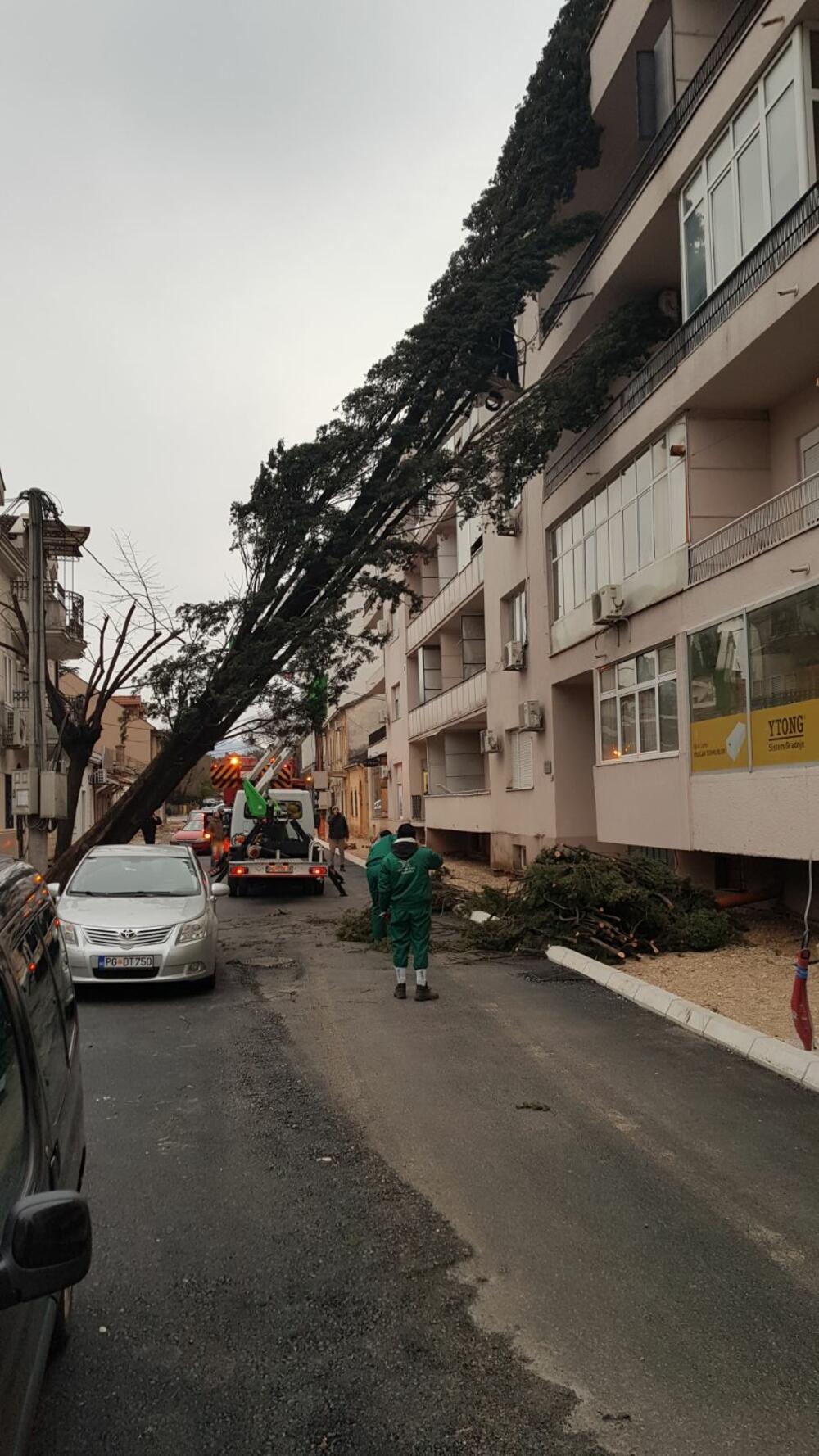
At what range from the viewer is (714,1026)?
28.4ft

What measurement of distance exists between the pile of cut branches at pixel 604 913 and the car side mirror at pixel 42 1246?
10866 mm

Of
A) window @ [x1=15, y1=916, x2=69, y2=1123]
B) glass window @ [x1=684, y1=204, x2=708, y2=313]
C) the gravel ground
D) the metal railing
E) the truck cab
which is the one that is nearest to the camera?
window @ [x1=15, y1=916, x2=69, y2=1123]

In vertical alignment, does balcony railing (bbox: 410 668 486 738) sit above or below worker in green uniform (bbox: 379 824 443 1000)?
above

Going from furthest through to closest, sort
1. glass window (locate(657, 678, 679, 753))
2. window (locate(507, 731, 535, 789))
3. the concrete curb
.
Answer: window (locate(507, 731, 535, 789)), glass window (locate(657, 678, 679, 753)), the concrete curb

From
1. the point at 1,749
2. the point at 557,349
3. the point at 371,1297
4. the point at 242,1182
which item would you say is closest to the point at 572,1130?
the point at 242,1182

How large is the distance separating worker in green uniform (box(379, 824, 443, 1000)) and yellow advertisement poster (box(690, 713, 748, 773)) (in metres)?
4.55

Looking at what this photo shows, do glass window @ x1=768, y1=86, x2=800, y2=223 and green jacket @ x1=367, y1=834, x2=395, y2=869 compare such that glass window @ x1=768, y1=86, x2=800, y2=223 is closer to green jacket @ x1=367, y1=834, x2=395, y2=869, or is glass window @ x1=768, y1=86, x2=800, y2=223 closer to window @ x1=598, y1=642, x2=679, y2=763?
window @ x1=598, y1=642, x2=679, y2=763

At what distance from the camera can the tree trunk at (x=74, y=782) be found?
22188 mm

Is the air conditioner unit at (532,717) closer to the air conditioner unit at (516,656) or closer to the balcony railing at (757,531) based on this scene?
the air conditioner unit at (516,656)

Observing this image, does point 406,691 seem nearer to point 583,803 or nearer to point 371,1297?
point 583,803

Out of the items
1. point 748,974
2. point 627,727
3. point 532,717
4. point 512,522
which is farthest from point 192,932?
point 512,522

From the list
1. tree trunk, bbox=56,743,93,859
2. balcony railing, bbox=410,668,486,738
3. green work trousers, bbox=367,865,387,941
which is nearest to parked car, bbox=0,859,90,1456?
green work trousers, bbox=367,865,387,941

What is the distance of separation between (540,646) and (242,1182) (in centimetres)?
1806

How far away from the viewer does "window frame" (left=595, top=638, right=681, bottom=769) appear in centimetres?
1512
